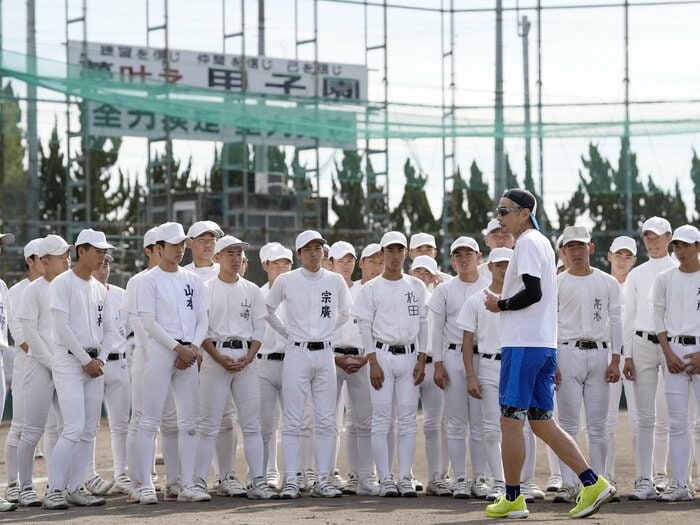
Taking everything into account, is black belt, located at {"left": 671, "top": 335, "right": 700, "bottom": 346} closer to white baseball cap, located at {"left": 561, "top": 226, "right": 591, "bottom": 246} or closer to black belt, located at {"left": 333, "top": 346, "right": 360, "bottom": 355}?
white baseball cap, located at {"left": 561, "top": 226, "right": 591, "bottom": 246}

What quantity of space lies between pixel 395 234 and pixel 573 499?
2.52 metres

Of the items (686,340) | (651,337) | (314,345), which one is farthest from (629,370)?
(314,345)

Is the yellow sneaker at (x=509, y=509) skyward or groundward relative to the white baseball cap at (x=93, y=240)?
groundward

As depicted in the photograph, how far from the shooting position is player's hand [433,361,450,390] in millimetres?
Answer: 11156

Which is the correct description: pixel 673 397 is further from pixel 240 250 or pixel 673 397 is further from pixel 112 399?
pixel 112 399

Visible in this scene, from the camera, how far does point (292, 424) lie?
36.6 feet

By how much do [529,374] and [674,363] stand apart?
1960mm

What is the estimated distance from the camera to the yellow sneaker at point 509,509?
358 inches

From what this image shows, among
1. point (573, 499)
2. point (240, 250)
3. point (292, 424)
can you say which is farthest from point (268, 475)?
point (573, 499)

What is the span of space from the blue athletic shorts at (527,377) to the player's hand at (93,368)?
A: 9.60ft

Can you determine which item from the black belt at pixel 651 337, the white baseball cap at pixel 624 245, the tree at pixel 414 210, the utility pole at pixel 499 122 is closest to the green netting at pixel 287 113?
the utility pole at pixel 499 122

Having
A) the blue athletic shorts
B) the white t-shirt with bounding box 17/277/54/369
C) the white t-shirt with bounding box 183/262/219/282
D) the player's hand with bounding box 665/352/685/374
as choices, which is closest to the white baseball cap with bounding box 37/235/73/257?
the white t-shirt with bounding box 17/277/54/369

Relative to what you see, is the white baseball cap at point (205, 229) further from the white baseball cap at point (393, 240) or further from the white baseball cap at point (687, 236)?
the white baseball cap at point (687, 236)

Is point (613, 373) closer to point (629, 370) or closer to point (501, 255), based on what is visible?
point (629, 370)
